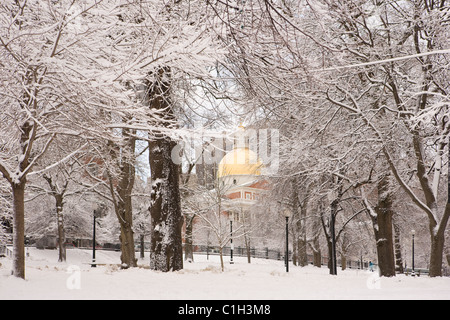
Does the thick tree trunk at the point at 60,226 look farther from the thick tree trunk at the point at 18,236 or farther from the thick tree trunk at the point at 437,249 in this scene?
the thick tree trunk at the point at 437,249

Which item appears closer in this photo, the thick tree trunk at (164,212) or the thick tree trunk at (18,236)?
the thick tree trunk at (18,236)

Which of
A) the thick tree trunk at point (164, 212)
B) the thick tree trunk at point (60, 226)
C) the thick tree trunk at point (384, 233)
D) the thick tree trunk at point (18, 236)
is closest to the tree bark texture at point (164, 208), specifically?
the thick tree trunk at point (164, 212)

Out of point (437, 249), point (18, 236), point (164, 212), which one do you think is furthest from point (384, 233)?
point (18, 236)

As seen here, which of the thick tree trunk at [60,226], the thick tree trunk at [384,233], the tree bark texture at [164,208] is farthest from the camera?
the thick tree trunk at [60,226]

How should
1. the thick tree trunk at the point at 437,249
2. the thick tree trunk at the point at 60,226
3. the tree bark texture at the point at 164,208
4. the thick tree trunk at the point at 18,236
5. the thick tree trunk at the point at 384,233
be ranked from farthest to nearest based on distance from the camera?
the thick tree trunk at the point at 60,226
the thick tree trunk at the point at 384,233
the thick tree trunk at the point at 437,249
the tree bark texture at the point at 164,208
the thick tree trunk at the point at 18,236

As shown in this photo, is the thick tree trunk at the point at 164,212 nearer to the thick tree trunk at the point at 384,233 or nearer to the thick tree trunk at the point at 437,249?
the thick tree trunk at the point at 437,249

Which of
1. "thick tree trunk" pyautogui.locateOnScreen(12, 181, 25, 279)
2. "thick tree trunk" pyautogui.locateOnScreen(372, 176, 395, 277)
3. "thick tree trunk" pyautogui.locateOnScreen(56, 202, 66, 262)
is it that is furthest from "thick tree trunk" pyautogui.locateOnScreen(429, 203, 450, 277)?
"thick tree trunk" pyautogui.locateOnScreen(56, 202, 66, 262)

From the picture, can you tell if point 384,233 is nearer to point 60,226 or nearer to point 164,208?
point 164,208

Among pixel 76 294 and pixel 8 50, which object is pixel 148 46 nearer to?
pixel 8 50

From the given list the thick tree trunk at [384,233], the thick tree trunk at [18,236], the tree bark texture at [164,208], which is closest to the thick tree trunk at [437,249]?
the thick tree trunk at [384,233]

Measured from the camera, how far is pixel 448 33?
34.1 feet

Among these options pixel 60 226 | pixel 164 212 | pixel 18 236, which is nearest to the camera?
pixel 18 236

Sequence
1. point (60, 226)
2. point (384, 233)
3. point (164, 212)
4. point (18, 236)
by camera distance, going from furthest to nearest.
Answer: point (60, 226) < point (384, 233) < point (164, 212) < point (18, 236)
